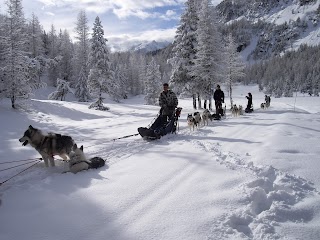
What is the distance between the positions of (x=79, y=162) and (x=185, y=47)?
24618 millimetres

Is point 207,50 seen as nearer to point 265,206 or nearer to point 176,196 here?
point 176,196

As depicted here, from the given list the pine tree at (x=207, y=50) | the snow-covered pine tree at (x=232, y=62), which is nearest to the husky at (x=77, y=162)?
the pine tree at (x=207, y=50)

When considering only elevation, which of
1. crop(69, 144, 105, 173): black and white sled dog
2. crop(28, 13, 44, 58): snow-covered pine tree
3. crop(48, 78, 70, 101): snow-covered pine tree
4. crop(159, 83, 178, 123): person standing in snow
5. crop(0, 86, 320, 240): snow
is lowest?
crop(0, 86, 320, 240): snow

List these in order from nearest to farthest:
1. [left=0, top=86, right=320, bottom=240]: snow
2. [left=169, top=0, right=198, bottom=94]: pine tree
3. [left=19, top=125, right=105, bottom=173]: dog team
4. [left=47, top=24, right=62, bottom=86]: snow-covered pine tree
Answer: [left=0, top=86, right=320, bottom=240]: snow < [left=19, top=125, right=105, bottom=173]: dog team < [left=169, top=0, right=198, bottom=94]: pine tree < [left=47, top=24, right=62, bottom=86]: snow-covered pine tree

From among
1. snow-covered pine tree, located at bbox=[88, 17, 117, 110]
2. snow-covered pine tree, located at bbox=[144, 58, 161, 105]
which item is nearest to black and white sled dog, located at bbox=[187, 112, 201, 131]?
snow-covered pine tree, located at bbox=[88, 17, 117, 110]

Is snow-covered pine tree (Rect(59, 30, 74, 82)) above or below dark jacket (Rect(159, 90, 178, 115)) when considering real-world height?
above

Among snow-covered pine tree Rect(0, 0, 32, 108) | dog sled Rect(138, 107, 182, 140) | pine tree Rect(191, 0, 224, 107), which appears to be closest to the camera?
dog sled Rect(138, 107, 182, 140)

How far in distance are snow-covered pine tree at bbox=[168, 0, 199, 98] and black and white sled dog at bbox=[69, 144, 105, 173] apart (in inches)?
908

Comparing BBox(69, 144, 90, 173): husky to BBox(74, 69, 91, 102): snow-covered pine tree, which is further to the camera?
BBox(74, 69, 91, 102): snow-covered pine tree

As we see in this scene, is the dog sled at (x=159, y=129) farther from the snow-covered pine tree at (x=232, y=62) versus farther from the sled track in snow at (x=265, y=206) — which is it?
the snow-covered pine tree at (x=232, y=62)

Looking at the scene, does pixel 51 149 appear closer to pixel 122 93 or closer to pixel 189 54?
pixel 189 54

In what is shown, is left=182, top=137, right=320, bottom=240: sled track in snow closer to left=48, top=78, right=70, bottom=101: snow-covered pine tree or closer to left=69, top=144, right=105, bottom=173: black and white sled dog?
left=69, top=144, right=105, bottom=173: black and white sled dog

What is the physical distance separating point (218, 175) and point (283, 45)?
200 metres

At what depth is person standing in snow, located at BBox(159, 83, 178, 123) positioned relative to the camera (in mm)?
10677
